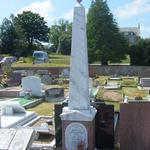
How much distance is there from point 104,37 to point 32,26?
31.2 metres

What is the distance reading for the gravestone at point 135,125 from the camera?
361 inches

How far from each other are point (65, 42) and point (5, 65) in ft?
120

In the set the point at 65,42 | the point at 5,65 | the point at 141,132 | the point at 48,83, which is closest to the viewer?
the point at 141,132

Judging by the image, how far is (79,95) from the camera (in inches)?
337

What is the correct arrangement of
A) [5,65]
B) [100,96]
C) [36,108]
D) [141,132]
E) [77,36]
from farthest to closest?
[5,65] < [100,96] < [36,108] < [141,132] < [77,36]

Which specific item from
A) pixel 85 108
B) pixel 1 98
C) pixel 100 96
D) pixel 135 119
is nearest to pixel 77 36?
pixel 85 108

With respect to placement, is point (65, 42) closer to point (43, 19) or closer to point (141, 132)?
point (43, 19)

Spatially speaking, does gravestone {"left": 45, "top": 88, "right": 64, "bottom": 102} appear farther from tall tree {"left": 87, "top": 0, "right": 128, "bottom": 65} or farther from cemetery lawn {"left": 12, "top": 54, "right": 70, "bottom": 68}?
cemetery lawn {"left": 12, "top": 54, "right": 70, "bottom": 68}

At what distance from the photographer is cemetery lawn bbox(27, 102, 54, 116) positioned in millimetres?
14617

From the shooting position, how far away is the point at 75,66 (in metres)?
8.54

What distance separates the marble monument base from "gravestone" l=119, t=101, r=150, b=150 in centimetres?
105

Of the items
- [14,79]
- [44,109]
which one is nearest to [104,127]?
[44,109]

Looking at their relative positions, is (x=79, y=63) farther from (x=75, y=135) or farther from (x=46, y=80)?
(x=46, y=80)

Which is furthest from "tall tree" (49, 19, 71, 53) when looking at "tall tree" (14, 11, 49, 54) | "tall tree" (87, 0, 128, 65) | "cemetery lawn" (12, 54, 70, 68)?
"tall tree" (87, 0, 128, 65)
